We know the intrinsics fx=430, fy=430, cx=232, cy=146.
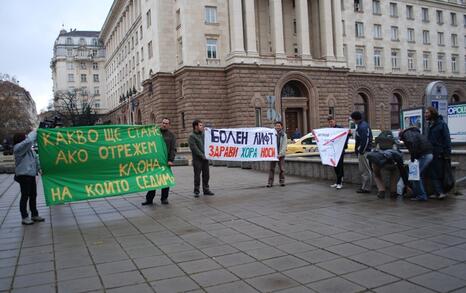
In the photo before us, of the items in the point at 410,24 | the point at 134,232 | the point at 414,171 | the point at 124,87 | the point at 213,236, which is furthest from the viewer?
the point at 124,87

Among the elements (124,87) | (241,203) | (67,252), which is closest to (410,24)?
(124,87)

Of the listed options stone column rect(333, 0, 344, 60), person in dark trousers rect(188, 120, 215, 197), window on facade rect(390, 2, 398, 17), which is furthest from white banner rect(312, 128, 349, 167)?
window on facade rect(390, 2, 398, 17)

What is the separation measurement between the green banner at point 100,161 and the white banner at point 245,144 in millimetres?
2865

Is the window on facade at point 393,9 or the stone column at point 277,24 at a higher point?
the window on facade at point 393,9

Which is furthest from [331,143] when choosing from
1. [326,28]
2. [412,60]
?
[412,60]

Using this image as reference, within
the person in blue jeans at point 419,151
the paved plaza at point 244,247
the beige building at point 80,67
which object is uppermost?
the beige building at point 80,67

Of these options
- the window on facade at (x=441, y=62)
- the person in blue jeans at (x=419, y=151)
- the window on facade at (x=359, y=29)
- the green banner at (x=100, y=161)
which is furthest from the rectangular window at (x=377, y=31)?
the green banner at (x=100, y=161)

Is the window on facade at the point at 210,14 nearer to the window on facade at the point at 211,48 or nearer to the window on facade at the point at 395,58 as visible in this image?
the window on facade at the point at 211,48

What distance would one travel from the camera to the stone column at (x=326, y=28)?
45.3 metres

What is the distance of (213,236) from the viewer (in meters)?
6.96

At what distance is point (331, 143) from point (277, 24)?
3244 centimetres

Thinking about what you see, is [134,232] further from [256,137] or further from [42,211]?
[256,137]

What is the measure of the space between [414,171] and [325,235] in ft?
12.0

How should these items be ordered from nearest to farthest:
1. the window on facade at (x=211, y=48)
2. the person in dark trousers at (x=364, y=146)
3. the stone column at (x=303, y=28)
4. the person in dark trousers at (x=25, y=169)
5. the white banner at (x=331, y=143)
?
the person in dark trousers at (x=25, y=169)
the person in dark trousers at (x=364, y=146)
the white banner at (x=331, y=143)
the window on facade at (x=211, y=48)
the stone column at (x=303, y=28)
